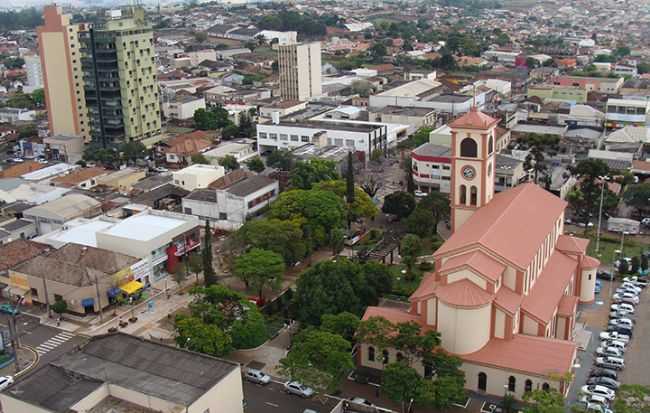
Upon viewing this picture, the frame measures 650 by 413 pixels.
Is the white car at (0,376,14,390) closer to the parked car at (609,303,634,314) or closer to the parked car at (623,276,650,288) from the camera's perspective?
the parked car at (609,303,634,314)

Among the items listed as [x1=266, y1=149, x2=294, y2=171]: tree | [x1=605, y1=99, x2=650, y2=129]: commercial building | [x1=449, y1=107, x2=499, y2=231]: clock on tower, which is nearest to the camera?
[x1=449, y1=107, x2=499, y2=231]: clock on tower

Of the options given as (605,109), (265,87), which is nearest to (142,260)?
(605,109)

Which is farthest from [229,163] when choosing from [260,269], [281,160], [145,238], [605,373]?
[605,373]

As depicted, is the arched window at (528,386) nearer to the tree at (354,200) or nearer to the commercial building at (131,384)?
the commercial building at (131,384)

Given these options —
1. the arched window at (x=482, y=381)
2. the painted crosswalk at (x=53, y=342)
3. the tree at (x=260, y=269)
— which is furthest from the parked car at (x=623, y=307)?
the painted crosswalk at (x=53, y=342)

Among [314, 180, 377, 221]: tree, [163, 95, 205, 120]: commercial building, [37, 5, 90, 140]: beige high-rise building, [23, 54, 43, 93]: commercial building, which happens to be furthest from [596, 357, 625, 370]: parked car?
[23, 54, 43, 93]: commercial building

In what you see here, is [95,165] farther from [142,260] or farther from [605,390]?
[605,390]
